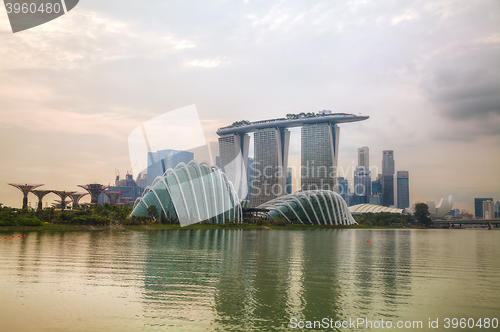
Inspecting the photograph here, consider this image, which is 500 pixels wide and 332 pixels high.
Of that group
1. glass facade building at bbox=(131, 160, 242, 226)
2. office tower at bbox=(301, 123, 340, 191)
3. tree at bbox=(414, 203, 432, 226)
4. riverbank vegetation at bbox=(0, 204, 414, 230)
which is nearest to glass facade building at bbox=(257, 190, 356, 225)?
riverbank vegetation at bbox=(0, 204, 414, 230)

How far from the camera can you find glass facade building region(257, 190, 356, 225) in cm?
11217

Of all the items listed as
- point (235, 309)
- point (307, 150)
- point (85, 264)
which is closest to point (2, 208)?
point (85, 264)

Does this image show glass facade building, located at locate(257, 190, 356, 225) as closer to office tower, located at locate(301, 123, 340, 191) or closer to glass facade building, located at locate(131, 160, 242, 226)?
glass facade building, located at locate(131, 160, 242, 226)

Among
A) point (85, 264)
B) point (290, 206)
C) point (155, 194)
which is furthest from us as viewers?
point (290, 206)

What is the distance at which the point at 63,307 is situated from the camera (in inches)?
644

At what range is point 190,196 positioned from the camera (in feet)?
278

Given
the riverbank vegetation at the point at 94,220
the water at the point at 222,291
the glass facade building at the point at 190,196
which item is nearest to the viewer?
the water at the point at 222,291

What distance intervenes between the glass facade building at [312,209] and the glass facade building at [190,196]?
2468 centimetres

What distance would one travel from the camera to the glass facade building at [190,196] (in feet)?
273

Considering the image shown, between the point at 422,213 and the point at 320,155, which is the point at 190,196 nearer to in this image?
the point at 422,213

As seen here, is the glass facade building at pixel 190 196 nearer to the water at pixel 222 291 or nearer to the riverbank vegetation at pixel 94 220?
the riverbank vegetation at pixel 94 220

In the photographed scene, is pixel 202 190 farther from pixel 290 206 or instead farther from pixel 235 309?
pixel 235 309

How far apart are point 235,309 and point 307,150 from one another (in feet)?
574

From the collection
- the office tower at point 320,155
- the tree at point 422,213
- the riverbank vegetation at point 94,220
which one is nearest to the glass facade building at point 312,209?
the riverbank vegetation at point 94,220
